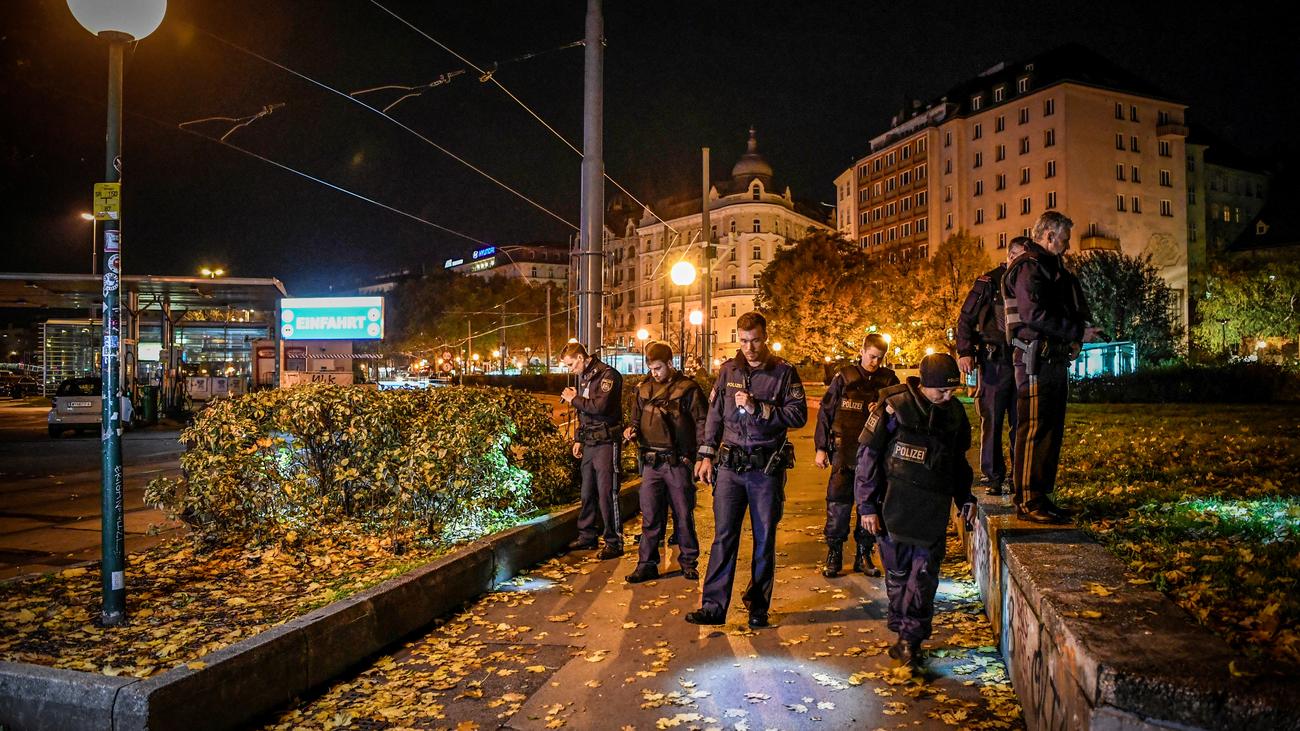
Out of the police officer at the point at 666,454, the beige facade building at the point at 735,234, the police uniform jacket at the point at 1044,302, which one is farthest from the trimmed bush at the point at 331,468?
the beige facade building at the point at 735,234

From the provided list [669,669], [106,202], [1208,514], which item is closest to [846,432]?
[1208,514]

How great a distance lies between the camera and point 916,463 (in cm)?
525

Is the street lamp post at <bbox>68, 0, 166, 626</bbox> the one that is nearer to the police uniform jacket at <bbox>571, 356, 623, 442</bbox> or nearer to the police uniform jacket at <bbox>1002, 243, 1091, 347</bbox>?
the police uniform jacket at <bbox>571, 356, 623, 442</bbox>

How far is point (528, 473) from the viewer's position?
8656mm

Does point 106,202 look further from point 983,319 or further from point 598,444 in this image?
point 983,319

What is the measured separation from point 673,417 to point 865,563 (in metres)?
2.16

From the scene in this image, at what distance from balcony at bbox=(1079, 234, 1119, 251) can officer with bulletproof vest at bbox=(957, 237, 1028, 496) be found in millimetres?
66714

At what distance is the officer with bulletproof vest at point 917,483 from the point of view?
518cm

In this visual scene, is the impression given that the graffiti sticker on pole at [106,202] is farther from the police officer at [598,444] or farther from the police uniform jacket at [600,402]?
the police uniform jacket at [600,402]

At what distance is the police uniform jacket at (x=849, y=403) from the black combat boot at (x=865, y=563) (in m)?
0.80

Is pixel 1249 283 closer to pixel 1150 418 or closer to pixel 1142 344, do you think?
pixel 1142 344

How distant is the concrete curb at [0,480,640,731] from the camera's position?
163 inches

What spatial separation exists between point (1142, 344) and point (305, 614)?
51539 millimetres

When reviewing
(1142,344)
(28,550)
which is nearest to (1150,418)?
(28,550)
